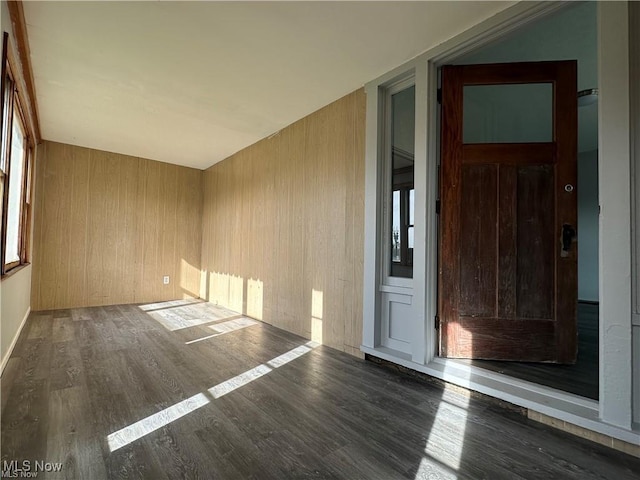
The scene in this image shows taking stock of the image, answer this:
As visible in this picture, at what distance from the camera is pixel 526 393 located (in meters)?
1.90

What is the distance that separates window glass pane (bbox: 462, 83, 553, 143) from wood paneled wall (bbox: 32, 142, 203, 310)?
5.06 m

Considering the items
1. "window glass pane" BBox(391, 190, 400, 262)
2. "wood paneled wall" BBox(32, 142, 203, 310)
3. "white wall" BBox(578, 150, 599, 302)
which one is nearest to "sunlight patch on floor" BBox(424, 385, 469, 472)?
→ "window glass pane" BBox(391, 190, 400, 262)

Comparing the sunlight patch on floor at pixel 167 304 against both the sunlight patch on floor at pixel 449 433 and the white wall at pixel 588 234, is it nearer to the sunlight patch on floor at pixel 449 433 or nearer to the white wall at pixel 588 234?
the sunlight patch on floor at pixel 449 433

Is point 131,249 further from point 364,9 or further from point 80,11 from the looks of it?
point 364,9

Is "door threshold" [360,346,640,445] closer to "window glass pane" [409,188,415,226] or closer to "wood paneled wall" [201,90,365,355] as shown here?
"wood paneled wall" [201,90,365,355]

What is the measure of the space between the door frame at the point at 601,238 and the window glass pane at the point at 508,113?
0.96 ft

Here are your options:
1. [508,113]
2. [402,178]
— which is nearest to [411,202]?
[402,178]

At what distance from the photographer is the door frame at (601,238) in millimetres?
1550

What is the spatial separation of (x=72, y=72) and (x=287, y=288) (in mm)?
2921

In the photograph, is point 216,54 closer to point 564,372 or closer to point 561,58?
point 561,58

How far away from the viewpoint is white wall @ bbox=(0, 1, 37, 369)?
2052mm

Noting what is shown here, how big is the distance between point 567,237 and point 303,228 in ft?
7.79

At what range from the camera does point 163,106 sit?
3.44 m

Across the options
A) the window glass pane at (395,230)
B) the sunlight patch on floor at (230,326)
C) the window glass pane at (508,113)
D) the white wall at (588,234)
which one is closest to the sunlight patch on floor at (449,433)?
the window glass pane at (395,230)
